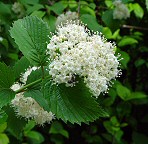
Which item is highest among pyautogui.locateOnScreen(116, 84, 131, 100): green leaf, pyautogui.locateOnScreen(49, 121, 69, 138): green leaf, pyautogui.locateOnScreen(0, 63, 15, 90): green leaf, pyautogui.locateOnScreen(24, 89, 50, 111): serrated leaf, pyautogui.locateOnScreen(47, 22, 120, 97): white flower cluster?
pyautogui.locateOnScreen(47, 22, 120, 97): white flower cluster

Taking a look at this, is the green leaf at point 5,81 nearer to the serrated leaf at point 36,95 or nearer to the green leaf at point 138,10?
→ the serrated leaf at point 36,95

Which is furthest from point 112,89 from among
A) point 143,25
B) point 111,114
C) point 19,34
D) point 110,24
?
point 19,34

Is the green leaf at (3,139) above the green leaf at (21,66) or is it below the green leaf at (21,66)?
below

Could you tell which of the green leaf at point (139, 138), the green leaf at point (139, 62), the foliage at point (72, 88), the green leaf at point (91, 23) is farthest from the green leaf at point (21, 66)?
the green leaf at point (139, 138)

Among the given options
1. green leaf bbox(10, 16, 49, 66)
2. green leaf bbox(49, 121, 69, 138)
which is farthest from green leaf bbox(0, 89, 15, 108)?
green leaf bbox(49, 121, 69, 138)

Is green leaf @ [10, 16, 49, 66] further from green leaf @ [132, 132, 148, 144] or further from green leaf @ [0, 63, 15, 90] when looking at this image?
green leaf @ [132, 132, 148, 144]

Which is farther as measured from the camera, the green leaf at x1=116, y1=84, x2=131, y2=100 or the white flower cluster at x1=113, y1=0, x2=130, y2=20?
the green leaf at x1=116, y1=84, x2=131, y2=100

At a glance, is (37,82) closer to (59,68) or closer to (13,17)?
(59,68)
